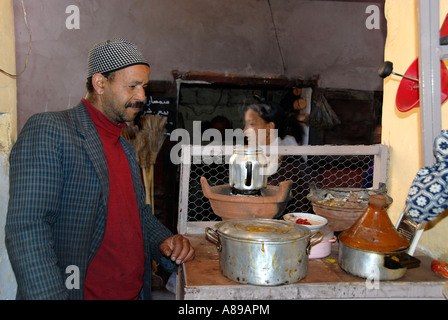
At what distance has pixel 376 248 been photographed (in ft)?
5.13

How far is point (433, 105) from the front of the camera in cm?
158

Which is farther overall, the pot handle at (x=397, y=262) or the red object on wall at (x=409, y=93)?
the red object on wall at (x=409, y=93)

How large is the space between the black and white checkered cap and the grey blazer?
0.77ft

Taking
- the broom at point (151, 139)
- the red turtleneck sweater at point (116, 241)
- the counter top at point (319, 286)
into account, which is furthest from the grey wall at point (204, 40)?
the counter top at point (319, 286)

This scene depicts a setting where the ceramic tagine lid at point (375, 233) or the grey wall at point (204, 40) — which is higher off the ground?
the grey wall at point (204, 40)

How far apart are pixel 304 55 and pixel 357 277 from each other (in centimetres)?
392

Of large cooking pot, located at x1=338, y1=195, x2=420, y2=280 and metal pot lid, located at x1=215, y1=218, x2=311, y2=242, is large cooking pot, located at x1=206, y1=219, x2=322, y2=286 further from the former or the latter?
large cooking pot, located at x1=338, y1=195, x2=420, y2=280

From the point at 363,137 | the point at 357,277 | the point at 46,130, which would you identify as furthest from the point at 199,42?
the point at 357,277

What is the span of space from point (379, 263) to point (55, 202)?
1446 mm

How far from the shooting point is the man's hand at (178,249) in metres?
1.80

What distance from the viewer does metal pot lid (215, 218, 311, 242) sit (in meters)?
1.48

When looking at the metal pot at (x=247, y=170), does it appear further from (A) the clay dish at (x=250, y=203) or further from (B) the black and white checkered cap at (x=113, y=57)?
(B) the black and white checkered cap at (x=113, y=57)

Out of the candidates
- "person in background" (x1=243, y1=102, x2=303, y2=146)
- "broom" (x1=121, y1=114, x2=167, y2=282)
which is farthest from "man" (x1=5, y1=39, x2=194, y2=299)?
"broom" (x1=121, y1=114, x2=167, y2=282)

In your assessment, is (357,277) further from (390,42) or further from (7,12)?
(7,12)
